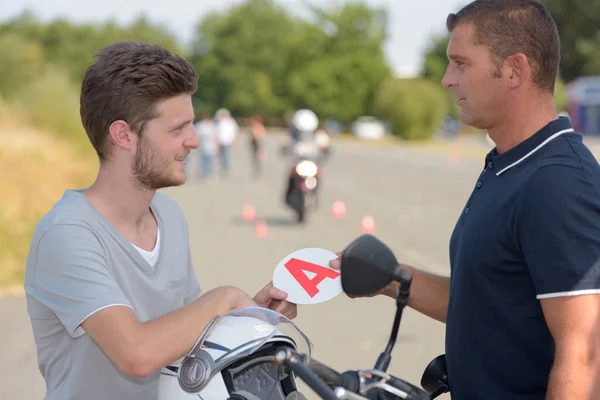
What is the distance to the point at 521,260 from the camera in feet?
7.41

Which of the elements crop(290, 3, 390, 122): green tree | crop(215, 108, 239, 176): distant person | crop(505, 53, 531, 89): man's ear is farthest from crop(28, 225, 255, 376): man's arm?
crop(290, 3, 390, 122): green tree

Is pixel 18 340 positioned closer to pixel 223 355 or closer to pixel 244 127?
pixel 223 355

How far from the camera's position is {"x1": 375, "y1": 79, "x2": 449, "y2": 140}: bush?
65750 millimetres

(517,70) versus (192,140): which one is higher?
(517,70)

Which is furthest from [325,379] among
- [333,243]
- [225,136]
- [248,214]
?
[225,136]

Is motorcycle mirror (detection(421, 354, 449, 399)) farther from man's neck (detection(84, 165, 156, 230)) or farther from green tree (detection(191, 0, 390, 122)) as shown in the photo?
green tree (detection(191, 0, 390, 122))

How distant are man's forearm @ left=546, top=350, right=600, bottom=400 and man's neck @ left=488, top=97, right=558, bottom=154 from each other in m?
0.65

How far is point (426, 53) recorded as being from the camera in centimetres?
10694

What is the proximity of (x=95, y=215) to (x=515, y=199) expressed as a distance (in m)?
1.13

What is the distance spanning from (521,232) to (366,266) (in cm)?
43

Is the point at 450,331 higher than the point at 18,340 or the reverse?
higher

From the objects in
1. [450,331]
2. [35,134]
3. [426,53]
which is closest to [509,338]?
[450,331]

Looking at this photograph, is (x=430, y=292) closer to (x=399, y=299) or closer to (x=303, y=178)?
(x=399, y=299)

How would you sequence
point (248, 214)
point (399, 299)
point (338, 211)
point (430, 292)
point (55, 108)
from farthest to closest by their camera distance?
1. point (55, 108)
2. point (338, 211)
3. point (248, 214)
4. point (430, 292)
5. point (399, 299)
